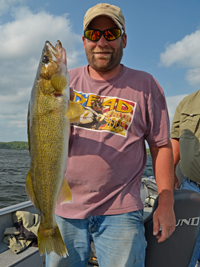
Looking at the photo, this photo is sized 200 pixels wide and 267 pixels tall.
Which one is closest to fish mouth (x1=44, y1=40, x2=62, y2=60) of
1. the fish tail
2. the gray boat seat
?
the fish tail

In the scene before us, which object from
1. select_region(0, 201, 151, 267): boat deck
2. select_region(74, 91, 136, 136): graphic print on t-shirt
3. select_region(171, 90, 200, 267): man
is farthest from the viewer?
select_region(0, 201, 151, 267): boat deck

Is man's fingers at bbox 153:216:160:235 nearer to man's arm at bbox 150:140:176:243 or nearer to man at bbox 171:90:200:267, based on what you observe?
man's arm at bbox 150:140:176:243

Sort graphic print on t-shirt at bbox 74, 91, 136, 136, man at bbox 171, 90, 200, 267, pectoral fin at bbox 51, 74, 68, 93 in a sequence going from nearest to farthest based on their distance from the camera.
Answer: pectoral fin at bbox 51, 74, 68, 93 → graphic print on t-shirt at bbox 74, 91, 136, 136 → man at bbox 171, 90, 200, 267

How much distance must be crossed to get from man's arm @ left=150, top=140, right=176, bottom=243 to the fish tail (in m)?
0.88

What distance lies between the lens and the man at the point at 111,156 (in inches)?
74.8

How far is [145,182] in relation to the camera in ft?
22.6

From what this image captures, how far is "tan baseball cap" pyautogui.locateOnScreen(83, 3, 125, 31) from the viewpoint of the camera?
2104mm

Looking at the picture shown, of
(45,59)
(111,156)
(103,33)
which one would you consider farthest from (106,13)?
(111,156)

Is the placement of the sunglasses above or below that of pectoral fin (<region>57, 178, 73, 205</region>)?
above

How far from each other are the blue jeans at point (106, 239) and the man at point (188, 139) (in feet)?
5.61

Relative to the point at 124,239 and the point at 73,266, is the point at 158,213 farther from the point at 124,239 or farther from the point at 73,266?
the point at 73,266

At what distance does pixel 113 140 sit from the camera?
195cm

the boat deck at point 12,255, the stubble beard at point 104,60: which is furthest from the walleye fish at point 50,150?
the boat deck at point 12,255

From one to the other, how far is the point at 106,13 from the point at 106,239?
216 cm
